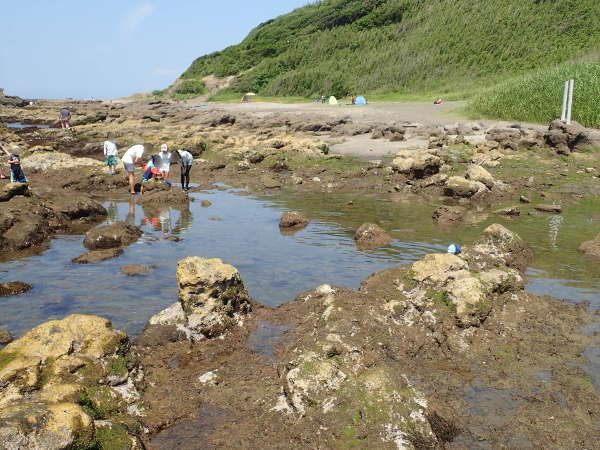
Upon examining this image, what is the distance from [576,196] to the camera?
17609mm

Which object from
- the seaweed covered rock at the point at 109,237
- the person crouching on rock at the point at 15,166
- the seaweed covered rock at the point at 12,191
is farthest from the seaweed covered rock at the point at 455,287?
the person crouching on rock at the point at 15,166

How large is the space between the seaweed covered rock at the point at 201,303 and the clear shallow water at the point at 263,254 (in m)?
0.88

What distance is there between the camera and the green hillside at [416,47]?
160 ft

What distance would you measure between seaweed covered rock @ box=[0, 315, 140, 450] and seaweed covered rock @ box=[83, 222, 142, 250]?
6.92 m

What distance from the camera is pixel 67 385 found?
5219mm

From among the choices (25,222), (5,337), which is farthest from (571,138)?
(5,337)

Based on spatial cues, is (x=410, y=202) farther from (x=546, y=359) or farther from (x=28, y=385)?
(x=28, y=385)

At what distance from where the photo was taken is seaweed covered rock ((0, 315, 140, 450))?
13.6 ft

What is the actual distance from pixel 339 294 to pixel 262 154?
705 inches

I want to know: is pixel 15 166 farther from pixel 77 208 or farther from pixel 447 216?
pixel 447 216

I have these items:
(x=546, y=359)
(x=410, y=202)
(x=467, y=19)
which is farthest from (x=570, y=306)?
(x=467, y=19)

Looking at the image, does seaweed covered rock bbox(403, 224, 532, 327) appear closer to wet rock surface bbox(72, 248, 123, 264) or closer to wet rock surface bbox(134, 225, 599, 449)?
wet rock surface bbox(134, 225, 599, 449)

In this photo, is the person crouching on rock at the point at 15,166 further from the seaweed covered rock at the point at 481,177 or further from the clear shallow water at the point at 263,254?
the seaweed covered rock at the point at 481,177

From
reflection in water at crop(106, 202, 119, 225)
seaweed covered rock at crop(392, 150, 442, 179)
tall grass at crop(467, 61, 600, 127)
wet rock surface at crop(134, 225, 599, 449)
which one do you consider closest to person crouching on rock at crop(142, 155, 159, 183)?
reflection in water at crop(106, 202, 119, 225)
